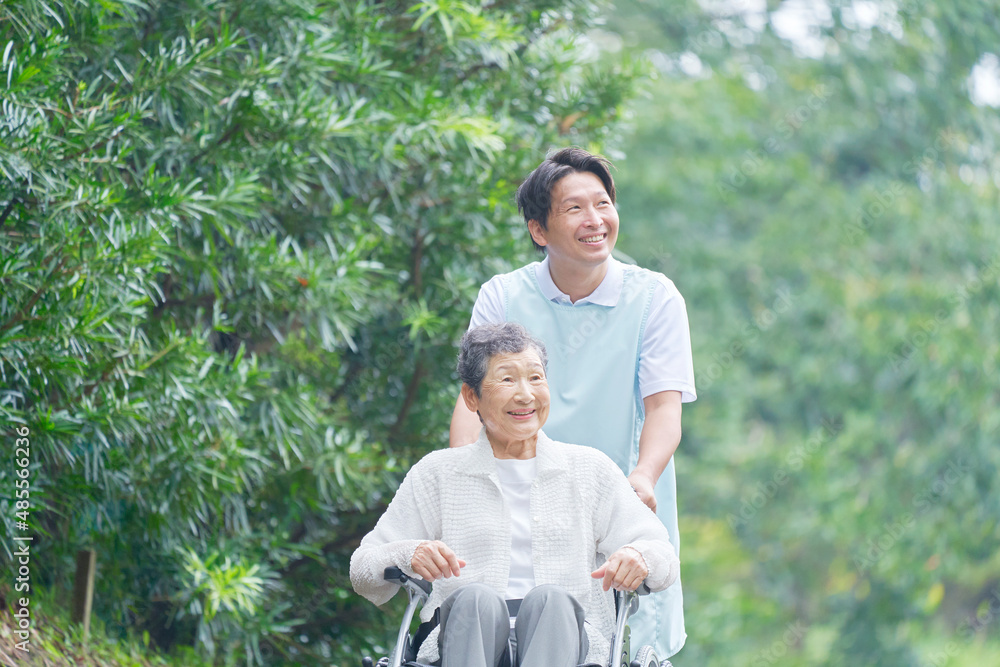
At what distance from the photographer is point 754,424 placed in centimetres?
1223

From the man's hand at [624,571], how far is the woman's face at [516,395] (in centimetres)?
35

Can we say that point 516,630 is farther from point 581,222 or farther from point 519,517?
point 581,222

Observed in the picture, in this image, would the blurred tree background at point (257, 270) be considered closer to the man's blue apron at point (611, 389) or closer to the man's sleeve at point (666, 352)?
the man's blue apron at point (611, 389)

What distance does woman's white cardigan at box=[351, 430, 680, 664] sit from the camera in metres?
2.37

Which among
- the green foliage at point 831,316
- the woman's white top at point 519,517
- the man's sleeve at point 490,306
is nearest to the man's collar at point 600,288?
the man's sleeve at point 490,306

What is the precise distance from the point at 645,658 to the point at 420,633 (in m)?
0.50

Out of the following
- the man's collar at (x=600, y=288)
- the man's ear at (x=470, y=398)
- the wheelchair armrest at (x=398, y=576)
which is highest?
the man's collar at (x=600, y=288)

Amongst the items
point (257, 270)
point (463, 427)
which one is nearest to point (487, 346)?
point (463, 427)

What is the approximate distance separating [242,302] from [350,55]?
103 centimetres

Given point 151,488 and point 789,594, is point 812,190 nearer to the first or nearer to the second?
point 789,594

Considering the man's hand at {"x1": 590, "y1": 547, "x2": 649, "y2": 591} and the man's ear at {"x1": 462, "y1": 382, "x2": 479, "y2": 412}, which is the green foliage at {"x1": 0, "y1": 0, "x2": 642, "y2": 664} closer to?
the man's ear at {"x1": 462, "y1": 382, "x2": 479, "y2": 412}

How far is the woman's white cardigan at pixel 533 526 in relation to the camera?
2373mm

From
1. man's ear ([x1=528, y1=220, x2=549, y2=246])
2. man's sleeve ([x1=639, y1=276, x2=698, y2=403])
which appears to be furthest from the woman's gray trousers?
man's ear ([x1=528, y1=220, x2=549, y2=246])

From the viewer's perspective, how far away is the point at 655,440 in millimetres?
2619
